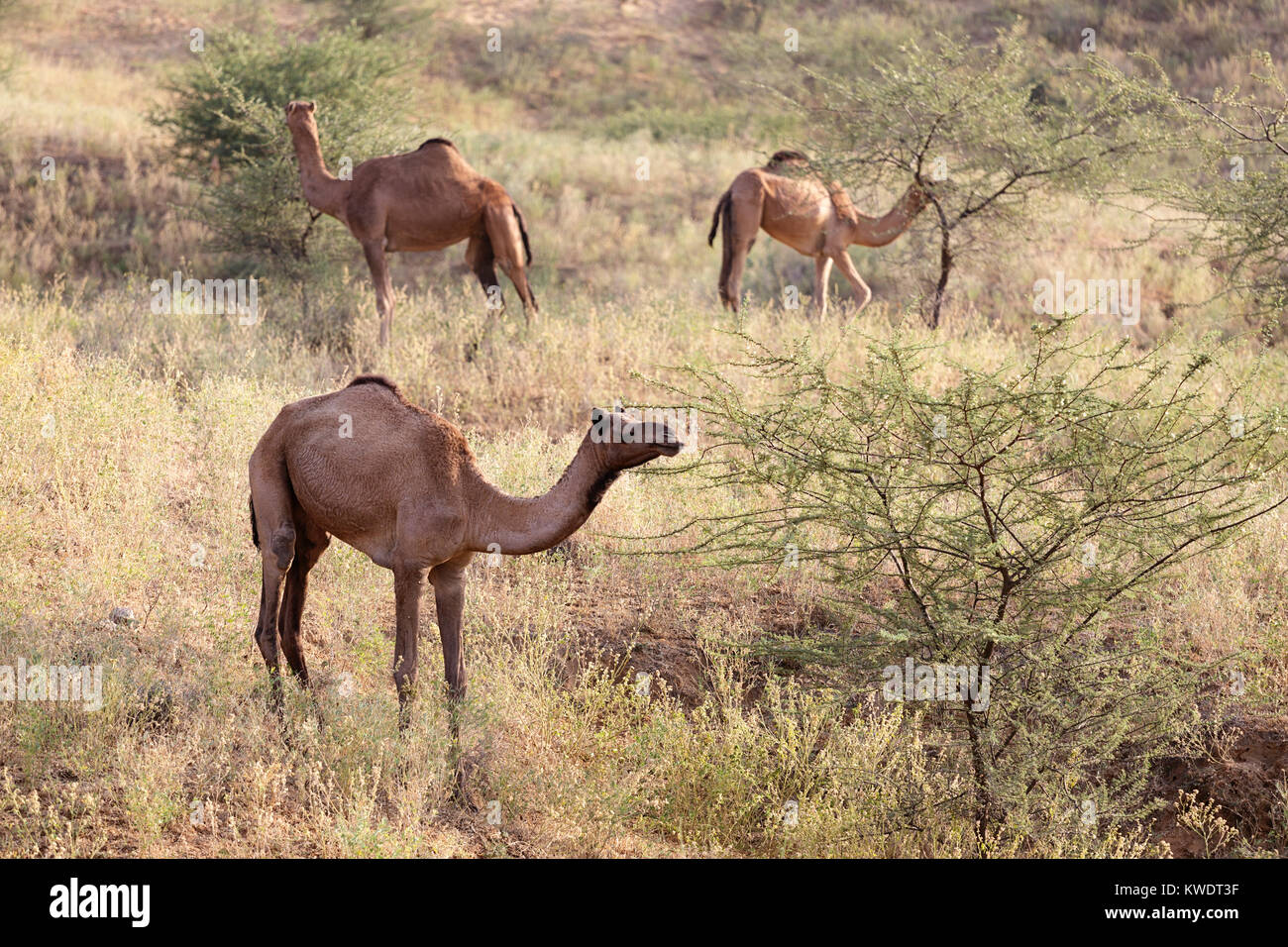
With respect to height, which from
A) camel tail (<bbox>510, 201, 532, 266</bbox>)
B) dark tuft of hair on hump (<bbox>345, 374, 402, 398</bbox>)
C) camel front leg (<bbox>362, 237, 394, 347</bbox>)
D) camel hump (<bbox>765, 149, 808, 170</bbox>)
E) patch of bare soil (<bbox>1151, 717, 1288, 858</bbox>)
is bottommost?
patch of bare soil (<bbox>1151, 717, 1288, 858</bbox>)

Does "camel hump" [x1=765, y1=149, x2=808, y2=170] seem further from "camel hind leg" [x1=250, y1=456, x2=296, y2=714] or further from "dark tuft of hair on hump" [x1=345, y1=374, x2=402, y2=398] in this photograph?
"camel hind leg" [x1=250, y1=456, x2=296, y2=714]

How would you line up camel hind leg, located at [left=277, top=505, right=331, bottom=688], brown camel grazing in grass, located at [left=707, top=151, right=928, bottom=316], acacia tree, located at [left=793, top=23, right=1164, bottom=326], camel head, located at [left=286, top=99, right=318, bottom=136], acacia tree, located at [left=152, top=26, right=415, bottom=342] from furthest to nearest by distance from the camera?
acacia tree, located at [left=152, top=26, right=415, bottom=342]
brown camel grazing in grass, located at [left=707, top=151, right=928, bottom=316]
acacia tree, located at [left=793, top=23, right=1164, bottom=326]
camel head, located at [left=286, top=99, right=318, bottom=136]
camel hind leg, located at [left=277, top=505, right=331, bottom=688]

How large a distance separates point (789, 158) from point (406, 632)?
9754 millimetres

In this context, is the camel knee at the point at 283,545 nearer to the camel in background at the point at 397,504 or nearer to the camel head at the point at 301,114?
the camel in background at the point at 397,504

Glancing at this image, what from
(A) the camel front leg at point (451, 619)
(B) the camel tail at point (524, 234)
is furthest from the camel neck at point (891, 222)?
(A) the camel front leg at point (451, 619)

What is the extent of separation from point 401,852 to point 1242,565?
5.74 m

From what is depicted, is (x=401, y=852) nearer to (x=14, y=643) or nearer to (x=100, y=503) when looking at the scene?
(x=14, y=643)

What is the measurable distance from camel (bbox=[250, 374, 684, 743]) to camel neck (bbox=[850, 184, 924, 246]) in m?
8.95

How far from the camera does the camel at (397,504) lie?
16.5 ft

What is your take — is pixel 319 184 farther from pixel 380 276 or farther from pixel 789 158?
pixel 789 158

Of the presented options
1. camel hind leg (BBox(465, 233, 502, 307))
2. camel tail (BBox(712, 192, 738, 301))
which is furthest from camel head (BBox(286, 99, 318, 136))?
camel tail (BBox(712, 192, 738, 301))

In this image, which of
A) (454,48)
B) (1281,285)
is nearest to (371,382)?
(1281,285)

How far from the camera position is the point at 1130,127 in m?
13.1

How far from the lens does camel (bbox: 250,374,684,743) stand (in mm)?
5027
